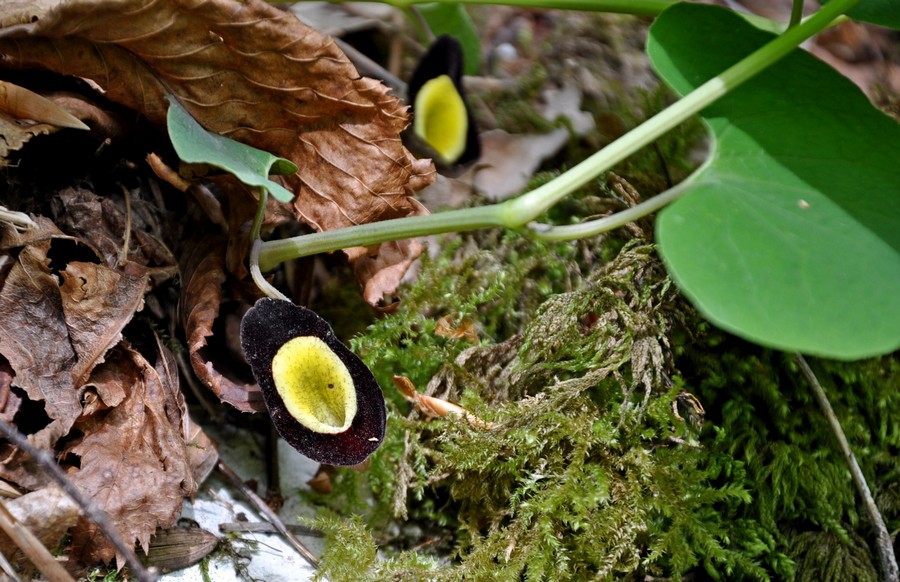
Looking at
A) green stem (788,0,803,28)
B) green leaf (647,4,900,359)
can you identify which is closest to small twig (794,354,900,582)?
green leaf (647,4,900,359)

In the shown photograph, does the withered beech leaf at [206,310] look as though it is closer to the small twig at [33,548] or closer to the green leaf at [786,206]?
the small twig at [33,548]

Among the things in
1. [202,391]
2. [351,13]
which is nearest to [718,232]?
[202,391]

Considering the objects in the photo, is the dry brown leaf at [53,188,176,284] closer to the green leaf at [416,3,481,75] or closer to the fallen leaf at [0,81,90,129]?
the fallen leaf at [0,81,90,129]

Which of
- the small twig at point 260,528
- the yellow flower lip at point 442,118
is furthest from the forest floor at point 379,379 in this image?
the yellow flower lip at point 442,118

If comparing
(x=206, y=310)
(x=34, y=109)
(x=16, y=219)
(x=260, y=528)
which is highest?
(x=34, y=109)

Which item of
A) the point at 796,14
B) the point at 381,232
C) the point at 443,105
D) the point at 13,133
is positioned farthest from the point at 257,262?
the point at 796,14

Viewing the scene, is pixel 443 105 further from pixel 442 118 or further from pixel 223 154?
pixel 223 154
